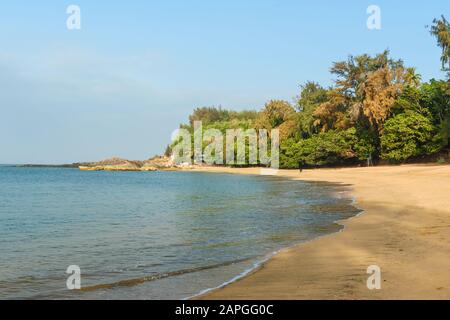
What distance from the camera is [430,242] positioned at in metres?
11.7

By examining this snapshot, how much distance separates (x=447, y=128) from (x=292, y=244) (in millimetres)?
49103

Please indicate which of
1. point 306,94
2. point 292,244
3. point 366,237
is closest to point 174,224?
point 292,244

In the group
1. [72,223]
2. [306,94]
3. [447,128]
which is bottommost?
[72,223]

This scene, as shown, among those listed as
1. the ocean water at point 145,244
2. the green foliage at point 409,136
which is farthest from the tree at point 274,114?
the ocean water at point 145,244

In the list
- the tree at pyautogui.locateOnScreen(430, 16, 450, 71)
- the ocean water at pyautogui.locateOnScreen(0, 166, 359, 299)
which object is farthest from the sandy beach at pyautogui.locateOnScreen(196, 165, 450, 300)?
the tree at pyautogui.locateOnScreen(430, 16, 450, 71)

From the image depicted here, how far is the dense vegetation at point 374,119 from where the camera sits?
61375 millimetres

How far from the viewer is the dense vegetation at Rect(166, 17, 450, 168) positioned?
61375 millimetres

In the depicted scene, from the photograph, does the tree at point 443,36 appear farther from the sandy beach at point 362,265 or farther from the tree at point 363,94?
the sandy beach at point 362,265

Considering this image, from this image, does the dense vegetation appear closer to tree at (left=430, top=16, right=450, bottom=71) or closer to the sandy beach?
tree at (left=430, top=16, right=450, bottom=71)

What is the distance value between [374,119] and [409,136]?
9.13 meters

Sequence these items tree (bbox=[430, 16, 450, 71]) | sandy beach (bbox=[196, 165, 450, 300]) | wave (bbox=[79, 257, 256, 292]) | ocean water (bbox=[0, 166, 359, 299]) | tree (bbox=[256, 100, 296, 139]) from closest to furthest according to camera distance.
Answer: sandy beach (bbox=[196, 165, 450, 300]) → wave (bbox=[79, 257, 256, 292]) → ocean water (bbox=[0, 166, 359, 299]) → tree (bbox=[430, 16, 450, 71]) → tree (bbox=[256, 100, 296, 139])
